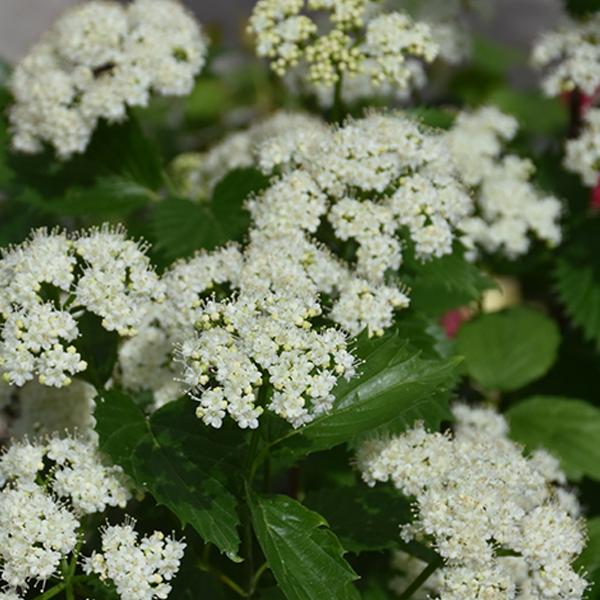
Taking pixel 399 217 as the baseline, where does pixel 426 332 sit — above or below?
below

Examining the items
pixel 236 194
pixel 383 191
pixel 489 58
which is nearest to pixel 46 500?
pixel 383 191

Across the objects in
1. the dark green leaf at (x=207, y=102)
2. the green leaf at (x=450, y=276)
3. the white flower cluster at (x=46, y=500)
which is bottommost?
the white flower cluster at (x=46, y=500)

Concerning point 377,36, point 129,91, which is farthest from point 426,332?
point 129,91

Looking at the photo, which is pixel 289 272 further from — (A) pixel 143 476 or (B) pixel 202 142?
(B) pixel 202 142

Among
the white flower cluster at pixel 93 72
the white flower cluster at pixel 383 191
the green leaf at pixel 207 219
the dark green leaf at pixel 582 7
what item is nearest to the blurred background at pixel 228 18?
the dark green leaf at pixel 582 7

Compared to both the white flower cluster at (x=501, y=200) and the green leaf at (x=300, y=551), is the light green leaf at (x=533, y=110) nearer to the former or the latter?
the white flower cluster at (x=501, y=200)

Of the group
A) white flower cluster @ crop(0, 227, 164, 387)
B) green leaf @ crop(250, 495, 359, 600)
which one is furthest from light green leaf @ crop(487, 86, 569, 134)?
green leaf @ crop(250, 495, 359, 600)

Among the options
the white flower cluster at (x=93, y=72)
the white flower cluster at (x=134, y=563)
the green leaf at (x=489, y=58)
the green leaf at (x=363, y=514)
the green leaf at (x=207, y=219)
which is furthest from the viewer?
the green leaf at (x=489, y=58)
